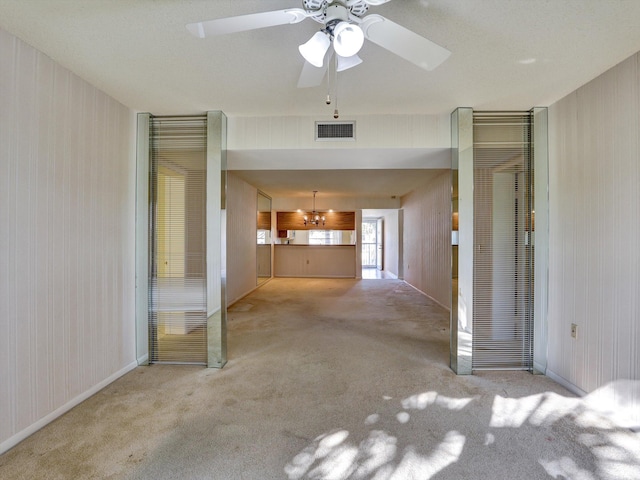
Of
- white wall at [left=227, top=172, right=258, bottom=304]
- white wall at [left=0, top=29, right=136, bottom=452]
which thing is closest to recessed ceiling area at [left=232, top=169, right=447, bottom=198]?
white wall at [left=227, top=172, right=258, bottom=304]

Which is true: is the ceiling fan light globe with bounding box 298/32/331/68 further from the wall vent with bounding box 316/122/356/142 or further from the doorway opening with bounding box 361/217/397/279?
the doorway opening with bounding box 361/217/397/279

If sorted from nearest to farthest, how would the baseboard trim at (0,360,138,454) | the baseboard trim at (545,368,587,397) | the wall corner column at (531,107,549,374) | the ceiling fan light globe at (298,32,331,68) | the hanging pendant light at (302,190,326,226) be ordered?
1. the ceiling fan light globe at (298,32,331,68)
2. the baseboard trim at (0,360,138,454)
3. the baseboard trim at (545,368,587,397)
4. the wall corner column at (531,107,549,374)
5. the hanging pendant light at (302,190,326,226)

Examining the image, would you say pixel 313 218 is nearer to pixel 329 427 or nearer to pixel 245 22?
pixel 329 427

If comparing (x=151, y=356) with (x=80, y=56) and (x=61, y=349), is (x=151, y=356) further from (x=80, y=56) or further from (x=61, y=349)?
(x=80, y=56)

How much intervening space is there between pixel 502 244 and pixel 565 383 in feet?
3.96

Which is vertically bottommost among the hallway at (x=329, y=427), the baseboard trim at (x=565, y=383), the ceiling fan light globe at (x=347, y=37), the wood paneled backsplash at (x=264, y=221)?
the hallway at (x=329, y=427)

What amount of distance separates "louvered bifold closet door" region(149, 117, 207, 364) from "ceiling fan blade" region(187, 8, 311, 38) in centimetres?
172

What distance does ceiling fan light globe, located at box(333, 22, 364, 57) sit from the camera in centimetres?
119

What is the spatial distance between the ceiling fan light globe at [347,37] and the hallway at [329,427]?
2011 mm

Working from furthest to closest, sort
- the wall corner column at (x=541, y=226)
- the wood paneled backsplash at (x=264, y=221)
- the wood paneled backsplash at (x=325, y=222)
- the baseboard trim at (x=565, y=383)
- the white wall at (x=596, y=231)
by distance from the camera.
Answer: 1. the wood paneled backsplash at (x=325, y=222)
2. the wood paneled backsplash at (x=264, y=221)
3. the wall corner column at (x=541, y=226)
4. the baseboard trim at (x=565, y=383)
5. the white wall at (x=596, y=231)

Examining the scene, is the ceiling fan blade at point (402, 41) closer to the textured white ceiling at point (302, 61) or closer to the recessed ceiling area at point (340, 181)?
the textured white ceiling at point (302, 61)

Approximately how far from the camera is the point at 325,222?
9250 mm

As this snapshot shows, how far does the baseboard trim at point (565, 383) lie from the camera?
229 cm

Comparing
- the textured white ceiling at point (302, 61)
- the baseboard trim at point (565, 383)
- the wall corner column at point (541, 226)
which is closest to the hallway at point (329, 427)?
the baseboard trim at point (565, 383)
